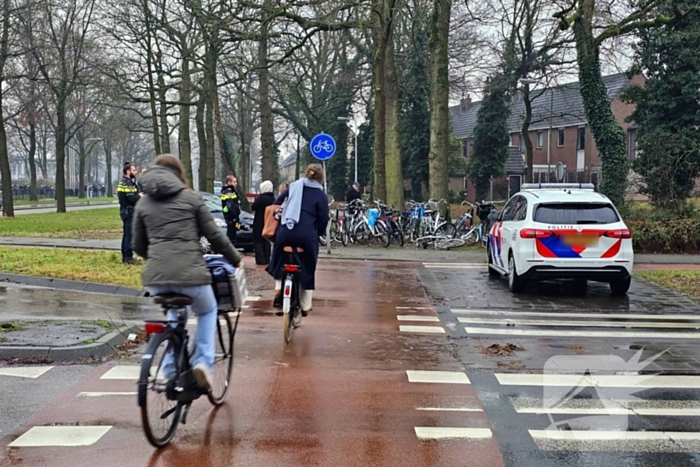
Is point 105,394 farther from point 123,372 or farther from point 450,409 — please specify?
point 450,409

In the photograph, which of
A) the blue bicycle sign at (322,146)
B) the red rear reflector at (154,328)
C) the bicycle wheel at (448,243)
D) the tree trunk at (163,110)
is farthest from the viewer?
the tree trunk at (163,110)

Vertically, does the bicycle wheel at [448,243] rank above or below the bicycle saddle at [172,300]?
below

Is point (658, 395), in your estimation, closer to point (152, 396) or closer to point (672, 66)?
point (152, 396)

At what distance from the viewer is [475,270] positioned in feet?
52.3

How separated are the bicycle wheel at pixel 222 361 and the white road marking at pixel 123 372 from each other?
1022 mm

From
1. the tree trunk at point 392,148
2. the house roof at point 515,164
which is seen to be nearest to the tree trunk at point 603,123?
the tree trunk at point 392,148

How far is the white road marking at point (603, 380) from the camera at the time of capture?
6773 mm

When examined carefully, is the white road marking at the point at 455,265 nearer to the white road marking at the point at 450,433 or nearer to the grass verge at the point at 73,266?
the grass verge at the point at 73,266

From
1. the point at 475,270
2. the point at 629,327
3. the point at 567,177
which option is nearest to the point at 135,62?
the point at 475,270

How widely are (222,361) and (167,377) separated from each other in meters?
1.04

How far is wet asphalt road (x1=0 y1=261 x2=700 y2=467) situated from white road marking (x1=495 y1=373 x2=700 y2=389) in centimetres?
2

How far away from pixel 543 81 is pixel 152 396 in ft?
127

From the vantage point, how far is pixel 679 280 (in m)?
14.1

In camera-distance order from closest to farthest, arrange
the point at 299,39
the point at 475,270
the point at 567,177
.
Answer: the point at 475,270
the point at 299,39
the point at 567,177
